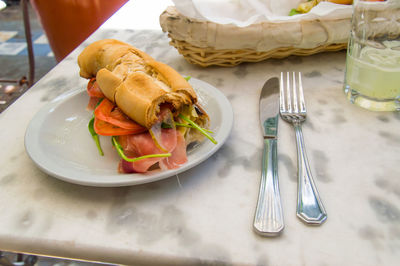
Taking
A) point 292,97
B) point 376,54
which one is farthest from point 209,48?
point 376,54

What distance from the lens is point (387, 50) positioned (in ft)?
1.93

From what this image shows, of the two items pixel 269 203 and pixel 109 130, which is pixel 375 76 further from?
pixel 109 130

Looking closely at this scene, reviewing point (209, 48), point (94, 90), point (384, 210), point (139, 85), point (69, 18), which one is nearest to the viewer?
point (384, 210)

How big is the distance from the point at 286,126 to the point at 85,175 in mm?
329

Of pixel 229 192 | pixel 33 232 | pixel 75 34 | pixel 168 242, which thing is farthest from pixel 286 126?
pixel 75 34

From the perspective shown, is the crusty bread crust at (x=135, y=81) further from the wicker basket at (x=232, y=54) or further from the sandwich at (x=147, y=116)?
the wicker basket at (x=232, y=54)

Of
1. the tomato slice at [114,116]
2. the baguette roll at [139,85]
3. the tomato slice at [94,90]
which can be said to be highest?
the baguette roll at [139,85]

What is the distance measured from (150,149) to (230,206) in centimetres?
13

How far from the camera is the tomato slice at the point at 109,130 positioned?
0.51 meters

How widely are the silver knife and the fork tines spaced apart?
0.05 feet

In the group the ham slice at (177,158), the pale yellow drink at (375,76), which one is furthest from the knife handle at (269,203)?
the pale yellow drink at (375,76)

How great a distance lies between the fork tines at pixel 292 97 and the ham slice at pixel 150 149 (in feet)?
0.75

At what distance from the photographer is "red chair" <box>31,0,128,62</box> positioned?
142 centimetres

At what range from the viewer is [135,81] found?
21.3 inches
